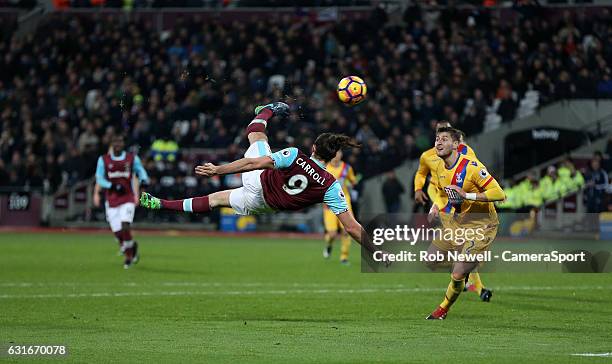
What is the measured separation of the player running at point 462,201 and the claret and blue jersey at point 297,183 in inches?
56.2

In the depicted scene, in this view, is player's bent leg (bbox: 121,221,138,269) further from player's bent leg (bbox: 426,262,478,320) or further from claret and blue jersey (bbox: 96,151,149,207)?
player's bent leg (bbox: 426,262,478,320)

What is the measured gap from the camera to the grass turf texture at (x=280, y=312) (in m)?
10.7

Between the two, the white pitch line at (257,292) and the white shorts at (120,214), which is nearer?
the white pitch line at (257,292)

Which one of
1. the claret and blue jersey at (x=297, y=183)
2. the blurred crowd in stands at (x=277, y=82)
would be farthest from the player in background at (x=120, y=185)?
the blurred crowd in stands at (x=277, y=82)

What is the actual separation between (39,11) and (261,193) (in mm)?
32492

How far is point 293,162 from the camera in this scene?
13086 millimetres

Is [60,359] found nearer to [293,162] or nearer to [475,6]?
[293,162]

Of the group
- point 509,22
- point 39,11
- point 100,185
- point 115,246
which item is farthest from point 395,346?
point 39,11

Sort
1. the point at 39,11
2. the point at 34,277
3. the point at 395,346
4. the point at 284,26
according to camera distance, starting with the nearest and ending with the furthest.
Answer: the point at 395,346 < the point at 34,277 < the point at 284,26 < the point at 39,11

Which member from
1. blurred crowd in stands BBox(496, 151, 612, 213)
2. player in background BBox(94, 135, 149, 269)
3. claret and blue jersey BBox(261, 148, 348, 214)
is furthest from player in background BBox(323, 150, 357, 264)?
claret and blue jersey BBox(261, 148, 348, 214)

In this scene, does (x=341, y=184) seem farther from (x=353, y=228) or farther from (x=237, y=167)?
(x=237, y=167)

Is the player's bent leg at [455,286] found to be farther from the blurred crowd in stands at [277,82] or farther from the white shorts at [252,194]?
the blurred crowd in stands at [277,82]

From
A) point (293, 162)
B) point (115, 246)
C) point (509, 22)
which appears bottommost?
point (115, 246)

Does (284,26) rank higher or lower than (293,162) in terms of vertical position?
higher
